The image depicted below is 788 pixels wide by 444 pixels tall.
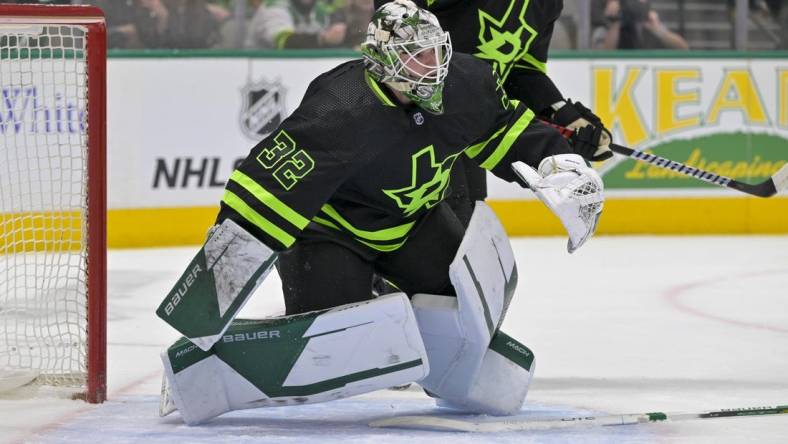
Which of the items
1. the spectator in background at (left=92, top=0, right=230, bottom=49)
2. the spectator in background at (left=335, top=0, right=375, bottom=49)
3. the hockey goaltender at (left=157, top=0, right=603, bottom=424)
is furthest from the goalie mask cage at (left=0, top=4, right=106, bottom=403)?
the spectator in background at (left=335, top=0, right=375, bottom=49)

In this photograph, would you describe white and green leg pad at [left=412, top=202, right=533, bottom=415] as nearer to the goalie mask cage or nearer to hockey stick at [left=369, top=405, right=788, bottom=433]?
hockey stick at [left=369, top=405, right=788, bottom=433]

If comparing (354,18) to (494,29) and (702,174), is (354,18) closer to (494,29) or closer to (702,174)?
(494,29)

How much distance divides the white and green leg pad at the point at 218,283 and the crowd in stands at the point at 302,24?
327 centimetres

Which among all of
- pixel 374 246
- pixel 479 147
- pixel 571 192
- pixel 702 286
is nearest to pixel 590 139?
pixel 479 147

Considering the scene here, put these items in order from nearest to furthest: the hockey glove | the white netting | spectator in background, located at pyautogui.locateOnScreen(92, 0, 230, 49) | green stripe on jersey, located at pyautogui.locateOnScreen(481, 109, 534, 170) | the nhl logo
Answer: green stripe on jersey, located at pyautogui.locateOnScreen(481, 109, 534, 170)
the white netting
the hockey glove
spectator in background, located at pyautogui.locateOnScreen(92, 0, 230, 49)
the nhl logo

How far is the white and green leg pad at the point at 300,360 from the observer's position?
8.13ft

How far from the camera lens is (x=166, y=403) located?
2639 millimetres

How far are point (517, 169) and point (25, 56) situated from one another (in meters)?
1.50

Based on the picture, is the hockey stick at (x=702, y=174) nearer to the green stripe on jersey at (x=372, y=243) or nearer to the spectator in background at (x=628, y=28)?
the green stripe on jersey at (x=372, y=243)

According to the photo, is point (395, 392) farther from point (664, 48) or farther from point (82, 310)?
point (664, 48)

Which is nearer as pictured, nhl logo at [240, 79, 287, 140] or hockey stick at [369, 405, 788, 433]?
hockey stick at [369, 405, 788, 433]

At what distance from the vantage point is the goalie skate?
2623mm

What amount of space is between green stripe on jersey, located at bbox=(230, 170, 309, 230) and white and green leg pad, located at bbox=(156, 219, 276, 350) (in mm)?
66

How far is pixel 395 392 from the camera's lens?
9.77 feet
